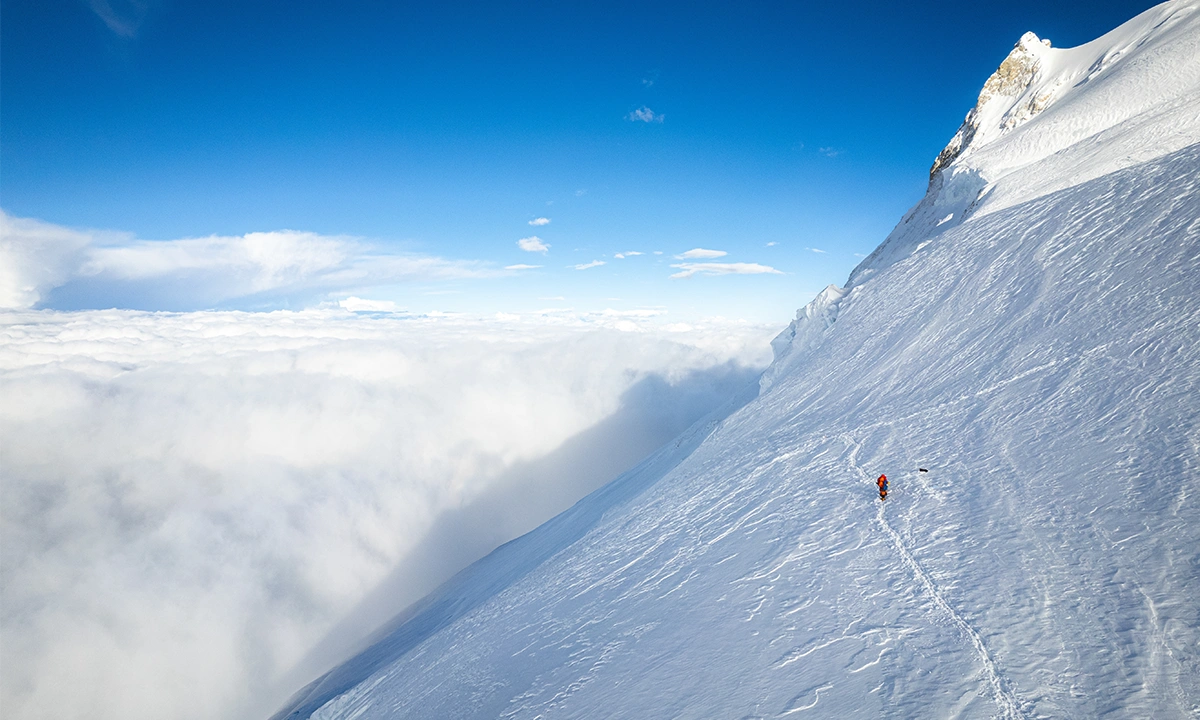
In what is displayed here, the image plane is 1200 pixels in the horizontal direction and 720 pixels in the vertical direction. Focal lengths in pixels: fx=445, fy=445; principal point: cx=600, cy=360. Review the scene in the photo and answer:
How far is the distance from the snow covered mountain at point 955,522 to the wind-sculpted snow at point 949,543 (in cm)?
6

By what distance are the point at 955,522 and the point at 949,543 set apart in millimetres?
776

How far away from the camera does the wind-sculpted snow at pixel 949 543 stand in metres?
6.90

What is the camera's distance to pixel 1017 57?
145 ft

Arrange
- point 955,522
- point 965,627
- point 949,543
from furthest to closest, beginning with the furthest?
point 955,522 < point 949,543 < point 965,627

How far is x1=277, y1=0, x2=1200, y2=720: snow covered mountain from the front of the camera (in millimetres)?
7012

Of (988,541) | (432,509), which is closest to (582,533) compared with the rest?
(988,541)

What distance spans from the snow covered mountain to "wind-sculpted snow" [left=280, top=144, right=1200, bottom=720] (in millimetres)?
57

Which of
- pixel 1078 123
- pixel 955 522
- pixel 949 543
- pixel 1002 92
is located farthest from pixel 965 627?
pixel 1002 92

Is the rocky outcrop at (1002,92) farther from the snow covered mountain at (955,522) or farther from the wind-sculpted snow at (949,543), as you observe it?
the wind-sculpted snow at (949,543)

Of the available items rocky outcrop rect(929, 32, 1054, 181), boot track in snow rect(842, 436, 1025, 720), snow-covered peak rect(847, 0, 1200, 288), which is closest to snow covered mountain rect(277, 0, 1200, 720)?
boot track in snow rect(842, 436, 1025, 720)

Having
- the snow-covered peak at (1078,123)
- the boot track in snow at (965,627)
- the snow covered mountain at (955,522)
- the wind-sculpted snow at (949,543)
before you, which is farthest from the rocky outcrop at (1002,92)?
the boot track in snow at (965,627)

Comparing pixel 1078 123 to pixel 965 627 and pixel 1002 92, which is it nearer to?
pixel 1002 92

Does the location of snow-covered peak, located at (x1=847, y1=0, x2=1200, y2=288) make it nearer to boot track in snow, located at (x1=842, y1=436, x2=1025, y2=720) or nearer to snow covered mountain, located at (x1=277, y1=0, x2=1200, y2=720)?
snow covered mountain, located at (x1=277, y1=0, x2=1200, y2=720)

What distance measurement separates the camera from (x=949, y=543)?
959 centimetres
